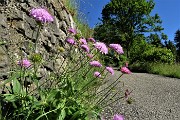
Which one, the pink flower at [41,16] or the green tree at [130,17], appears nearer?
the pink flower at [41,16]

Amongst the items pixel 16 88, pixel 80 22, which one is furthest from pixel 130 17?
pixel 16 88

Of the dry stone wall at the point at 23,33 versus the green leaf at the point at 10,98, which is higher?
the dry stone wall at the point at 23,33

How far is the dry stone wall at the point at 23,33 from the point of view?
→ 2.74 meters

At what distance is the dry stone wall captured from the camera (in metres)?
2.74

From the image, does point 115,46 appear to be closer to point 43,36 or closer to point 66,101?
point 66,101

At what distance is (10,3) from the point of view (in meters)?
3.27

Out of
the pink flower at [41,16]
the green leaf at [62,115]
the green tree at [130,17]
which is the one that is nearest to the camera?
the pink flower at [41,16]

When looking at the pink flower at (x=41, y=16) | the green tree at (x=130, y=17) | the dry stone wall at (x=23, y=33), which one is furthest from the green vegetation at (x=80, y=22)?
the green tree at (x=130, y=17)

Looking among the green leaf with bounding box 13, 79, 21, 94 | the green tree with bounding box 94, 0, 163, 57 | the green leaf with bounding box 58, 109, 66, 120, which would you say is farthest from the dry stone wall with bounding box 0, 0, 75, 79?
the green tree with bounding box 94, 0, 163, 57

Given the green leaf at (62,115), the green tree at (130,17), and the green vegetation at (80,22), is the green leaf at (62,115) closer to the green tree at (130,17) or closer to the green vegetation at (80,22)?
the green vegetation at (80,22)

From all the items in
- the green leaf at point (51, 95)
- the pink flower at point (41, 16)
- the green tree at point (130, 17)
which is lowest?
the green leaf at point (51, 95)

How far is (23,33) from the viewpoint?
3285 millimetres

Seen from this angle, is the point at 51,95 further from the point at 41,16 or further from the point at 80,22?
the point at 80,22

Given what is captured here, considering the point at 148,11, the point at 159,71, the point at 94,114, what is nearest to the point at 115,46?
the point at 94,114
